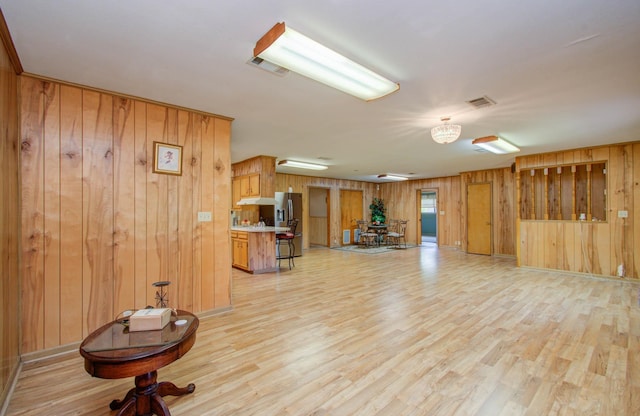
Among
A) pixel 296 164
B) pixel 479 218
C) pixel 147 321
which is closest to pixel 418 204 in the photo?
pixel 479 218

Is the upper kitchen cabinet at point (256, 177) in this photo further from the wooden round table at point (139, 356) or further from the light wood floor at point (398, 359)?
the wooden round table at point (139, 356)

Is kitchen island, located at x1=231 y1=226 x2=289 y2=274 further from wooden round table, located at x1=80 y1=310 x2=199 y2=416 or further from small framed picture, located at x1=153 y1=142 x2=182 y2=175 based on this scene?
wooden round table, located at x1=80 y1=310 x2=199 y2=416

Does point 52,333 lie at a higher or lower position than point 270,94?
lower

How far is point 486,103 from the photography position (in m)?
3.18

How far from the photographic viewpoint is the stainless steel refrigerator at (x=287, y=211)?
7.33 metres

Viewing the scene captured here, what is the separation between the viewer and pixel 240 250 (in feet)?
20.1

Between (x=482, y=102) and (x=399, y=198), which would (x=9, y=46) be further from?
(x=399, y=198)

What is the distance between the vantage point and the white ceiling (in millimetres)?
1714

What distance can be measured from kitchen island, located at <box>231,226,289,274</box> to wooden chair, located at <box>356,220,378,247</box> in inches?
181

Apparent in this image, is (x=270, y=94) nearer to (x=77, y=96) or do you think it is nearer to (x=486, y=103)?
(x=77, y=96)

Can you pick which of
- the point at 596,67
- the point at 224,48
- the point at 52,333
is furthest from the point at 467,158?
the point at 52,333

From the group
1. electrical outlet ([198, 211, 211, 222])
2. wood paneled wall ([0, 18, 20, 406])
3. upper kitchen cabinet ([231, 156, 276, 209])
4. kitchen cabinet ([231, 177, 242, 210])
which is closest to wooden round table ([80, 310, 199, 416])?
wood paneled wall ([0, 18, 20, 406])

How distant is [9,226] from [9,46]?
1333mm

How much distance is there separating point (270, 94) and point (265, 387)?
2683mm
